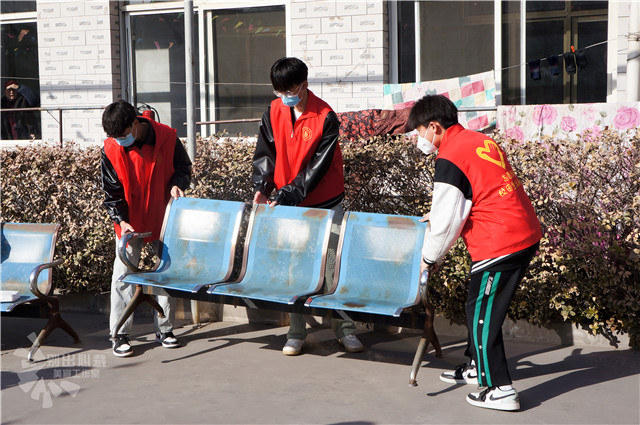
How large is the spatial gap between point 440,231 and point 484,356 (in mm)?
751

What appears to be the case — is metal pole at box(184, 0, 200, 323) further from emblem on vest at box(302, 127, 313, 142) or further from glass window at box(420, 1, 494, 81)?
glass window at box(420, 1, 494, 81)

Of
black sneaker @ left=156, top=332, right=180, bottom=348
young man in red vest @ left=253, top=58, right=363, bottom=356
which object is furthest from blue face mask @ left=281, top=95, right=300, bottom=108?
black sneaker @ left=156, top=332, right=180, bottom=348

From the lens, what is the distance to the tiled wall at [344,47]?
9273 millimetres

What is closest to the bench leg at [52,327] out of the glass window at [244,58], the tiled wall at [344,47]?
the tiled wall at [344,47]

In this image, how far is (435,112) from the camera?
13.9 feet

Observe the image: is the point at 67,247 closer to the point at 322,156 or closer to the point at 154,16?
the point at 322,156

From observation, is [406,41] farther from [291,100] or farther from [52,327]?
[52,327]

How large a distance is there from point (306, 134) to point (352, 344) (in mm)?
1507

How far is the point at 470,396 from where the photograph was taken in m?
4.29

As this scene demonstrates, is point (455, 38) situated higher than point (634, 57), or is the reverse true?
point (455, 38)

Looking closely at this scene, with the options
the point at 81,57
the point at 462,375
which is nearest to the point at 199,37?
the point at 81,57

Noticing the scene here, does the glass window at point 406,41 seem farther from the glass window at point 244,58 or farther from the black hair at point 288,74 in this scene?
the black hair at point 288,74

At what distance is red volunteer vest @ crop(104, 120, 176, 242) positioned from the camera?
536 centimetres

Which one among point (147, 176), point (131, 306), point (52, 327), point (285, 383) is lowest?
point (285, 383)
